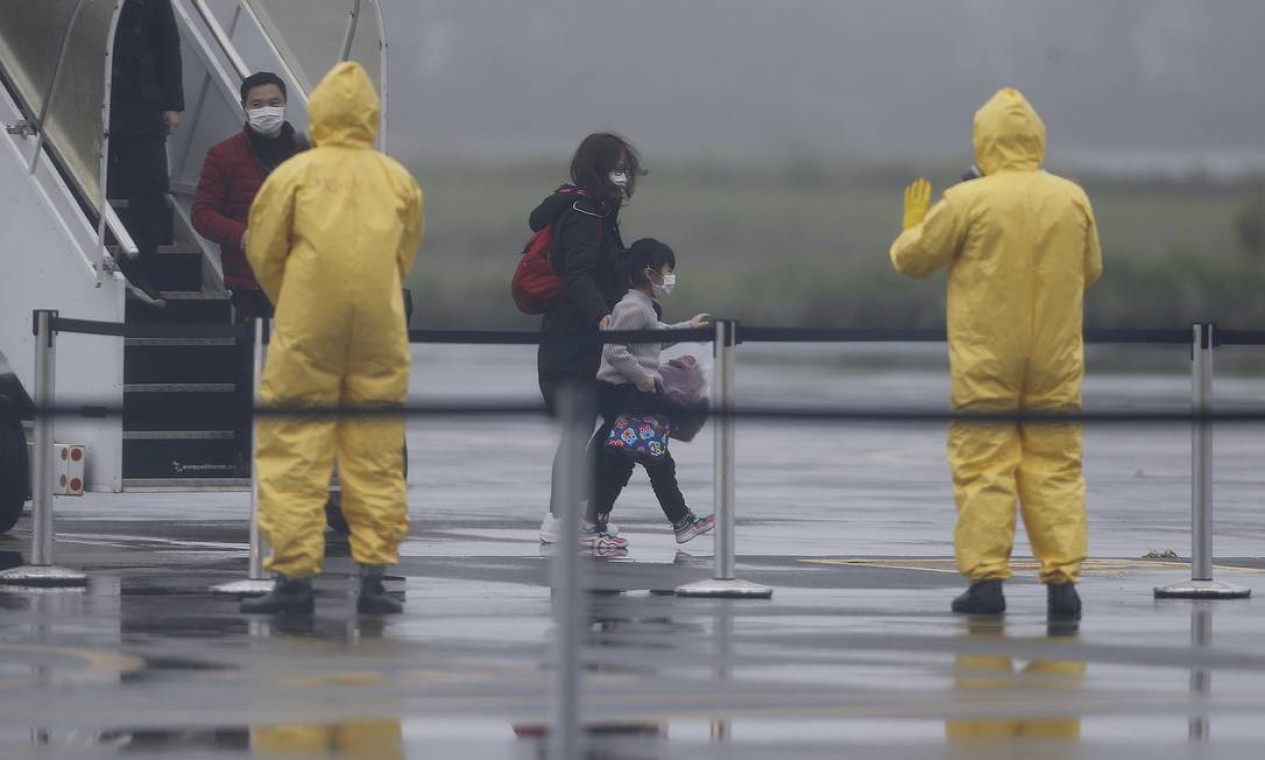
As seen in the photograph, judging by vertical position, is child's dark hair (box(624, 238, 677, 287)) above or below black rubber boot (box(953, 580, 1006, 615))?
above

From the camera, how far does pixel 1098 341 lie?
11102 millimetres

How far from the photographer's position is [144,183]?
13406mm

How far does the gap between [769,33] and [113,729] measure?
46.6 meters

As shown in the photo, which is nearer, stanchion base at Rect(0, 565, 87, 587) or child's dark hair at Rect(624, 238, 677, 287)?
stanchion base at Rect(0, 565, 87, 587)

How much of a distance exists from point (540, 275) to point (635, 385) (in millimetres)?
659

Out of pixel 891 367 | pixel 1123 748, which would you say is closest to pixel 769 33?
pixel 891 367

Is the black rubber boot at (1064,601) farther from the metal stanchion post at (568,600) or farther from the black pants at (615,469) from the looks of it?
the metal stanchion post at (568,600)

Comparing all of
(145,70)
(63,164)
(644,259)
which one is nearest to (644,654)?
(644,259)

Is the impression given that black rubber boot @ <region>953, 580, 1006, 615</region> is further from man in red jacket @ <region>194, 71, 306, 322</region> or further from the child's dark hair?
man in red jacket @ <region>194, 71, 306, 322</region>

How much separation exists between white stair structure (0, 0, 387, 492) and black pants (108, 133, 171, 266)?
345 mm

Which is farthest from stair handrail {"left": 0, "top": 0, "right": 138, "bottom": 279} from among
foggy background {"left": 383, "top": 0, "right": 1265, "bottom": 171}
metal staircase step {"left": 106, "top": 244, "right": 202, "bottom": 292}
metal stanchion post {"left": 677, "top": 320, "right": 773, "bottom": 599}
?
foggy background {"left": 383, "top": 0, "right": 1265, "bottom": 171}

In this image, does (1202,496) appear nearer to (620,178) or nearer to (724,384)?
(724,384)

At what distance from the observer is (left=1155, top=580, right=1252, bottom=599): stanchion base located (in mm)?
11102

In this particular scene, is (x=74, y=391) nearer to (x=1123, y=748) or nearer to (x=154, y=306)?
(x=154, y=306)
